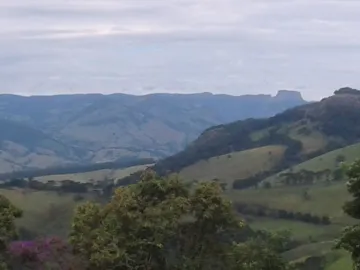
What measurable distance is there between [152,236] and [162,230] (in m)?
0.64

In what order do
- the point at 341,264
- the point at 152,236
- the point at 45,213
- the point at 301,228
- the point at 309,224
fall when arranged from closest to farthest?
1. the point at 152,236
2. the point at 341,264
3. the point at 301,228
4. the point at 309,224
5. the point at 45,213

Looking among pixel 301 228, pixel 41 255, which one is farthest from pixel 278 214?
pixel 41 255

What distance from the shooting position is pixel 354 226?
28.9 metres

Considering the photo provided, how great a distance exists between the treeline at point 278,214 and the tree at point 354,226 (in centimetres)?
14237

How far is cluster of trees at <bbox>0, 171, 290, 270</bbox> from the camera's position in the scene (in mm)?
34875

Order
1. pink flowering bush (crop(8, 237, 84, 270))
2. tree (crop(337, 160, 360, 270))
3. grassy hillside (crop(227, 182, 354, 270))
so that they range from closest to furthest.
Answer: tree (crop(337, 160, 360, 270))
pink flowering bush (crop(8, 237, 84, 270))
grassy hillside (crop(227, 182, 354, 270))

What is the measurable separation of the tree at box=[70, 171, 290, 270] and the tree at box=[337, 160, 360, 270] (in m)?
7.42

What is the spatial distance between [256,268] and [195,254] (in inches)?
129

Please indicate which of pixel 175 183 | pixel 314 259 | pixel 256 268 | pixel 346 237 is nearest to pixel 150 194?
pixel 175 183

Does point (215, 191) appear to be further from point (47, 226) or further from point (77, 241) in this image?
point (47, 226)

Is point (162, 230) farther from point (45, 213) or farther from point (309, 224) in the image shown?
point (45, 213)

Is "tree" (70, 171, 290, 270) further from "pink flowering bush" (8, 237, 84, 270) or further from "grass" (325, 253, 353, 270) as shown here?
"grass" (325, 253, 353, 270)

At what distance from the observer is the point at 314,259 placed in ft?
403

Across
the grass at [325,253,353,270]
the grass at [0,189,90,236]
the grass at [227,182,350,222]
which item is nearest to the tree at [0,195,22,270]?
the grass at [325,253,353,270]
